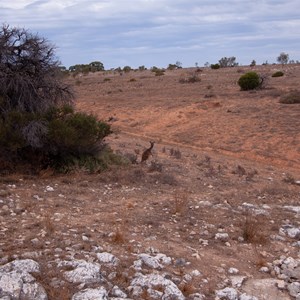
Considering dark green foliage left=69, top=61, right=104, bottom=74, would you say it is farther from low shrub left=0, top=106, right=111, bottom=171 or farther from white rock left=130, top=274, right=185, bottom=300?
white rock left=130, top=274, right=185, bottom=300

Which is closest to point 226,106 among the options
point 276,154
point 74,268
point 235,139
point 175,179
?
point 235,139

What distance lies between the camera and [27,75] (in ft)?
34.7

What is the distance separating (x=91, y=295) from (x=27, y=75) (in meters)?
6.51

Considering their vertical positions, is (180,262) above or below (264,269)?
above

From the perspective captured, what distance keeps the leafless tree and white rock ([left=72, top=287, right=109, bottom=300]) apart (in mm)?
5827

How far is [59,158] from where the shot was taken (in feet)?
33.9

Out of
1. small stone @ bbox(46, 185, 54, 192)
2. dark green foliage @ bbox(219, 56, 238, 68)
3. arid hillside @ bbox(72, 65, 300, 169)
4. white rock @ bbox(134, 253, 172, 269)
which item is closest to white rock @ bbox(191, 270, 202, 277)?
white rock @ bbox(134, 253, 172, 269)

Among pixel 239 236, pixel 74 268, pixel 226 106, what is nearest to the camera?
pixel 74 268

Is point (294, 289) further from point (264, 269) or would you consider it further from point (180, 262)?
point (180, 262)

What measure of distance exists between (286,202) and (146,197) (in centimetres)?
248

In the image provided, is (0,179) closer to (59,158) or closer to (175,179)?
(59,158)

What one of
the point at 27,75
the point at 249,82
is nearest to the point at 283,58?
the point at 249,82

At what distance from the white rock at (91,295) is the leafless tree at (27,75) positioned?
5.83 meters

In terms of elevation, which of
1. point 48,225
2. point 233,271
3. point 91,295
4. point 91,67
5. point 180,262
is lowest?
point 233,271
